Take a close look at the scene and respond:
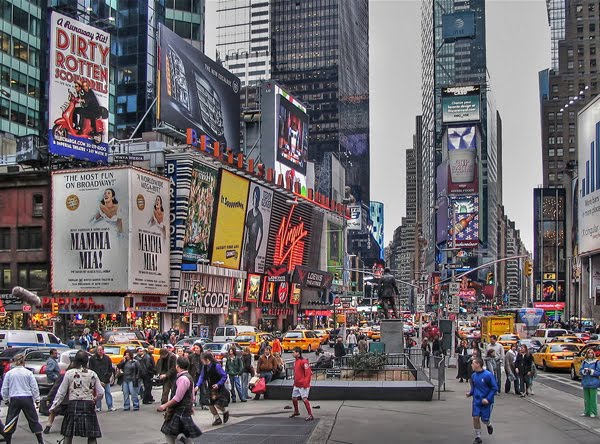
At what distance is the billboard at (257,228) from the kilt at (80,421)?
199ft

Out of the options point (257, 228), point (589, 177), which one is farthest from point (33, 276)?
point (589, 177)

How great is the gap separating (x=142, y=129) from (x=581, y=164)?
161ft

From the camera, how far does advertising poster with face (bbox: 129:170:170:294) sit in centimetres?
5631

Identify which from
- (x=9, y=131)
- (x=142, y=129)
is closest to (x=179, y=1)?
(x=142, y=129)

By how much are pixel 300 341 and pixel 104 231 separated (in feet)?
51.1

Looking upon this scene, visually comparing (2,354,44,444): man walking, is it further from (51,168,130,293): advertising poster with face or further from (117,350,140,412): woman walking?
(51,168,130,293): advertising poster with face

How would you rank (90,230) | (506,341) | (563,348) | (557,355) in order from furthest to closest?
(90,230), (506,341), (563,348), (557,355)

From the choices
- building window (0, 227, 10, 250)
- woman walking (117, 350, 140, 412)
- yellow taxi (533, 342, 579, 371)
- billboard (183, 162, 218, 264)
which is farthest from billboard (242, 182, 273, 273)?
woman walking (117, 350, 140, 412)

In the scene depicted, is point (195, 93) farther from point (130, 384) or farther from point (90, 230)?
point (130, 384)

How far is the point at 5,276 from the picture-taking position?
5966 cm

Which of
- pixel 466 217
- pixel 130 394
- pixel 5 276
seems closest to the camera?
pixel 130 394

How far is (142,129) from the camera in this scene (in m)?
96.3

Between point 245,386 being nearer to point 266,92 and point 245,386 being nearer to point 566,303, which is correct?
point 266,92

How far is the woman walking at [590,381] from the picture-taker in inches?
746
